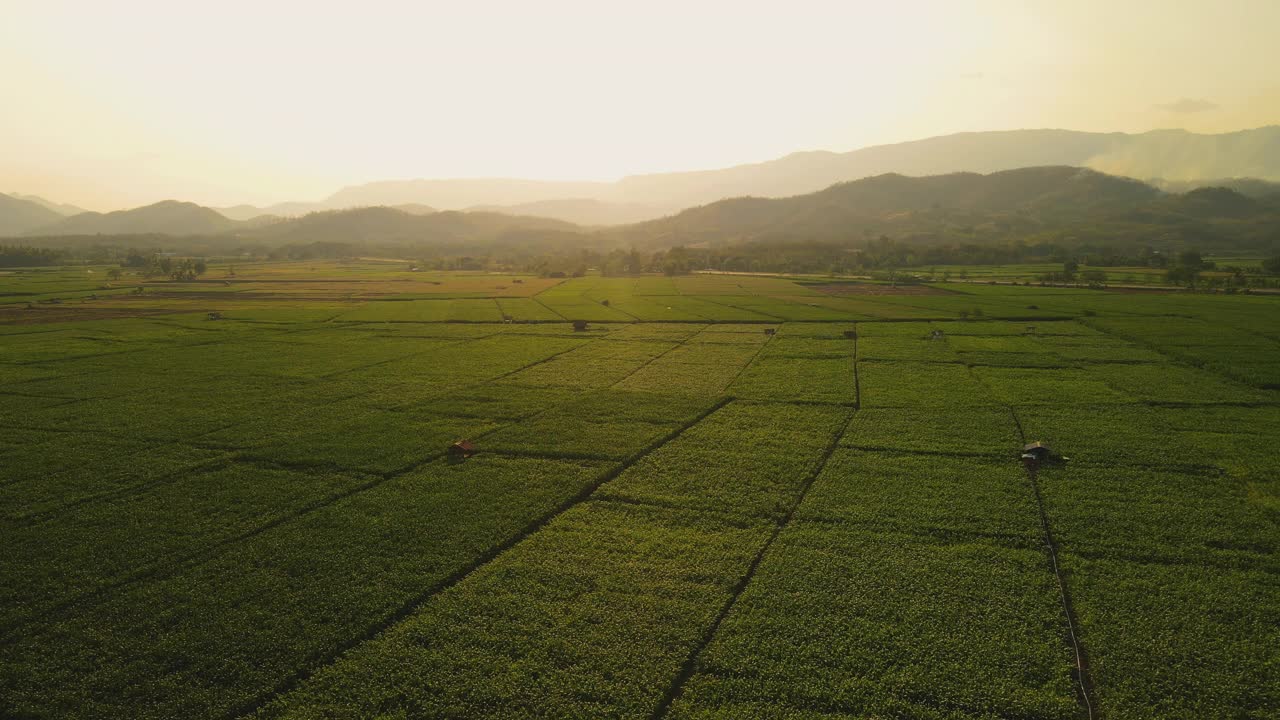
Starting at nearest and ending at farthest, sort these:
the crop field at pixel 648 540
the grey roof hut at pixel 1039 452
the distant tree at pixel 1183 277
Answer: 1. the crop field at pixel 648 540
2. the grey roof hut at pixel 1039 452
3. the distant tree at pixel 1183 277

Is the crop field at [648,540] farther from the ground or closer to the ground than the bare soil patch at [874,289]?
closer to the ground

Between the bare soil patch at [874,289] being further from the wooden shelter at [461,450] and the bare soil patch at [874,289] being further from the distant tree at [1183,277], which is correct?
the wooden shelter at [461,450]

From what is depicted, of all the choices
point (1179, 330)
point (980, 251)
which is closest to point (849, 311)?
point (1179, 330)

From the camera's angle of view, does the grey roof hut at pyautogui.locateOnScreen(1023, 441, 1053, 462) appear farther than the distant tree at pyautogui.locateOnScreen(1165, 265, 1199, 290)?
No

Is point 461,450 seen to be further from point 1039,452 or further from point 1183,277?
point 1183,277

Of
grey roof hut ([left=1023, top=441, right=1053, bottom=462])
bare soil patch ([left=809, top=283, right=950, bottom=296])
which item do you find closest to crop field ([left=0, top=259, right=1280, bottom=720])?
grey roof hut ([left=1023, top=441, right=1053, bottom=462])

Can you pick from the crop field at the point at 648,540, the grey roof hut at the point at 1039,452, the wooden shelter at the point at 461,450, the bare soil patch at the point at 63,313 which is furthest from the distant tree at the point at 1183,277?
the bare soil patch at the point at 63,313

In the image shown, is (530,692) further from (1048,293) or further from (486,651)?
(1048,293)

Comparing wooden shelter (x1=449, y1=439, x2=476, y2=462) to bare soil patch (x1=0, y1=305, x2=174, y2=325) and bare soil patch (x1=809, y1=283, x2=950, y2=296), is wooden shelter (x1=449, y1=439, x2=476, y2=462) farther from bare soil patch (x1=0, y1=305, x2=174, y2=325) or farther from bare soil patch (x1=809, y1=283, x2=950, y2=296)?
bare soil patch (x1=809, y1=283, x2=950, y2=296)

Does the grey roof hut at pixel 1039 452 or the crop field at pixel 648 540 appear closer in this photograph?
the crop field at pixel 648 540

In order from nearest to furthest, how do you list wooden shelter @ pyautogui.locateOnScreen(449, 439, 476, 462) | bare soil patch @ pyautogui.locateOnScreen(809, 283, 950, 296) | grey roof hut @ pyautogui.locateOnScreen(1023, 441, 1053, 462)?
grey roof hut @ pyautogui.locateOnScreen(1023, 441, 1053, 462) < wooden shelter @ pyautogui.locateOnScreen(449, 439, 476, 462) < bare soil patch @ pyautogui.locateOnScreen(809, 283, 950, 296)
